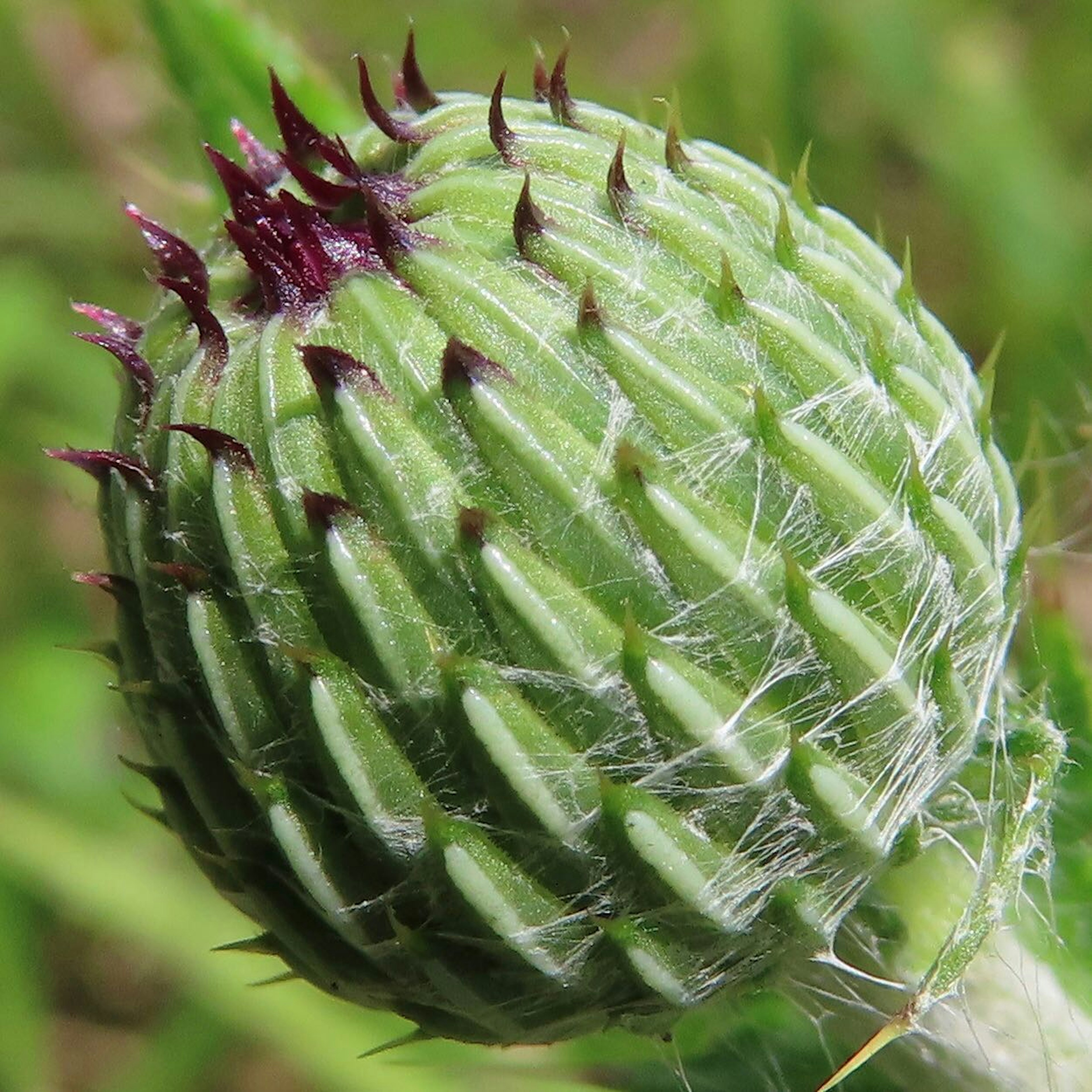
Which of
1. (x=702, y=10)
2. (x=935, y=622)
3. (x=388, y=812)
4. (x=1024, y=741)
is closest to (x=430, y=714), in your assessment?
(x=388, y=812)

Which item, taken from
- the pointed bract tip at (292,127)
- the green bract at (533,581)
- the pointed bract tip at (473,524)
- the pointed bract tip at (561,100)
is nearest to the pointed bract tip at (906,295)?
the green bract at (533,581)

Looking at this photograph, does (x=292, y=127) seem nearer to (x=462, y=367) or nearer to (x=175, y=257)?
(x=175, y=257)

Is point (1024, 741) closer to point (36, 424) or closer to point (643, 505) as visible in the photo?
point (643, 505)

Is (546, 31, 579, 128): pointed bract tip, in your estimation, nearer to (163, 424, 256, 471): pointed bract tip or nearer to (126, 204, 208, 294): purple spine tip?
(126, 204, 208, 294): purple spine tip

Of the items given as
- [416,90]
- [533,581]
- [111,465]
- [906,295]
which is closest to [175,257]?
[111,465]

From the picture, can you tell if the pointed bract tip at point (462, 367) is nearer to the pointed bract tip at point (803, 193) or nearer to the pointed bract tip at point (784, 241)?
the pointed bract tip at point (784, 241)

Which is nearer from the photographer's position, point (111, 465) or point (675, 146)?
point (111, 465)

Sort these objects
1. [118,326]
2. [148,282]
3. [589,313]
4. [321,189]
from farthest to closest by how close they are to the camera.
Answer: [148,282] < [118,326] < [321,189] < [589,313]
